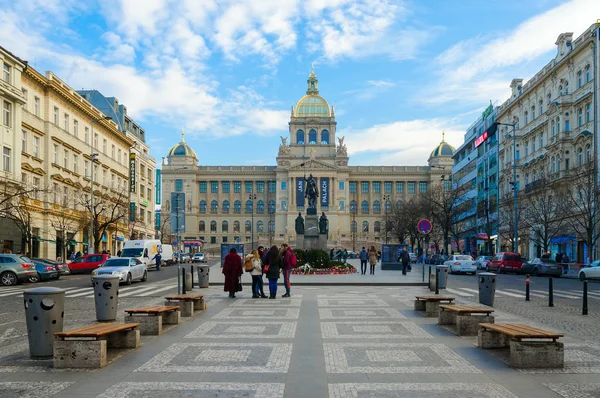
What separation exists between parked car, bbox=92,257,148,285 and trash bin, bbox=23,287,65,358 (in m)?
19.6

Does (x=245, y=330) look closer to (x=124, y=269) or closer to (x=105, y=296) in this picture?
(x=105, y=296)

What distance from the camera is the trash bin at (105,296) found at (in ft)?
46.7

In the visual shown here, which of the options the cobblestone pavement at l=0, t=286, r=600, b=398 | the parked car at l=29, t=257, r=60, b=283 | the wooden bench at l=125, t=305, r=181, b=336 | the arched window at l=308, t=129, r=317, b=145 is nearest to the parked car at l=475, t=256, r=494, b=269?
the parked car at l=29, t=257, r=60, b=283

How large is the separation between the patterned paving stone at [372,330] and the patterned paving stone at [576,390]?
4.19m

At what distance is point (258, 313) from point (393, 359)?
6954mm

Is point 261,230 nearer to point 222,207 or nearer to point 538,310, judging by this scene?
point 222,207

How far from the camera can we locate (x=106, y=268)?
2961cm

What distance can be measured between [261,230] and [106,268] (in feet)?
383

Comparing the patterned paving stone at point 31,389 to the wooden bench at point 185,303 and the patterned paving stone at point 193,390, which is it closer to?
the patterned paving stone at point 193,390

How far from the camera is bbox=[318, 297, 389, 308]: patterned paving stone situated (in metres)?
18.7

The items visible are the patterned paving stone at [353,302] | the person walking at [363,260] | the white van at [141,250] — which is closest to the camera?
the patterned paving stone at [353,302]

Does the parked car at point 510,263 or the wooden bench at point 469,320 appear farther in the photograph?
the parked car at point 510,263

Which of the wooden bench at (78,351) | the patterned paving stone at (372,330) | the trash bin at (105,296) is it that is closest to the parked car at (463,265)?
the patterned paving stone at (372,330)

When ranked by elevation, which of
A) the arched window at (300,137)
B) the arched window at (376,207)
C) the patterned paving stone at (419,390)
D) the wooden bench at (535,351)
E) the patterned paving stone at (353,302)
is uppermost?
the arched window at (300,137)
